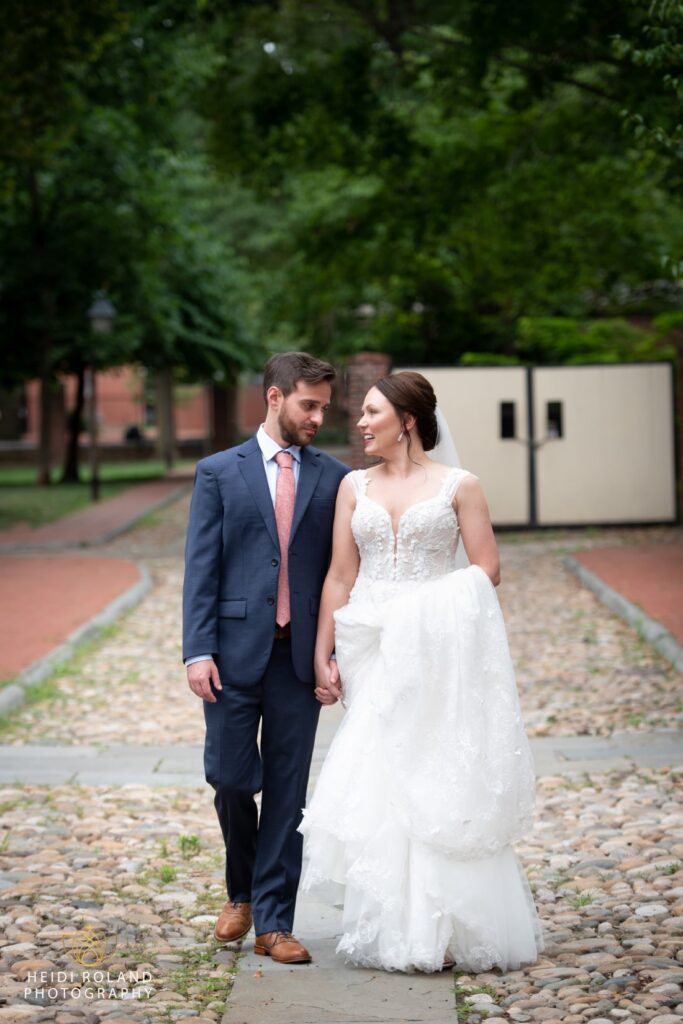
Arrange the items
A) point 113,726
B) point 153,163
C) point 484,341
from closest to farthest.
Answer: point 113,726
point 153,163
point 484,341

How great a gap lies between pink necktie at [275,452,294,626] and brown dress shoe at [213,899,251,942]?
3.41 feet

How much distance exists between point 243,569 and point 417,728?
0.77 meters

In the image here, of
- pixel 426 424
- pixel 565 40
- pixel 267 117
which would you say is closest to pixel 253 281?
pixel 267 117

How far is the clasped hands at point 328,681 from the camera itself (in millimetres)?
4617

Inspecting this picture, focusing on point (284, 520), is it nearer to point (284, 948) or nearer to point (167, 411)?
point (284, 948)

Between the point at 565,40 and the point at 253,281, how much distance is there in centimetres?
2952

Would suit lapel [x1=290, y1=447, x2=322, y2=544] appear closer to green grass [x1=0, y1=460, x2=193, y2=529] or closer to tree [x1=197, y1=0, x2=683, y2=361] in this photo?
tree [x1=197, y1=0, x2=683, y2=361]

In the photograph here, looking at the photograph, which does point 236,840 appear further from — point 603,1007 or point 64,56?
point 64,56

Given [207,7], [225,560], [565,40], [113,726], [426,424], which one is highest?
[207,7]

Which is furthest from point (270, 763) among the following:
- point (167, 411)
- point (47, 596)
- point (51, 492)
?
point (167, 411)

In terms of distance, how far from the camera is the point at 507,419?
851 inches

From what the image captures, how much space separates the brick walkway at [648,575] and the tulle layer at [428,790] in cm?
645

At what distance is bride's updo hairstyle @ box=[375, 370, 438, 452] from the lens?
4578 millimetres

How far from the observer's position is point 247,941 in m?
4.91
